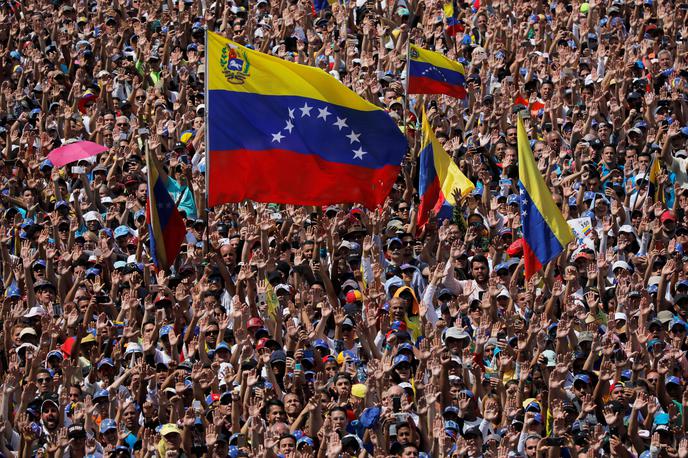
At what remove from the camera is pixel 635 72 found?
69.1 feet

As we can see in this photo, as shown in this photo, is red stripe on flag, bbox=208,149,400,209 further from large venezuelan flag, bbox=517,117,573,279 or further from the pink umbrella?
the pink umbrella

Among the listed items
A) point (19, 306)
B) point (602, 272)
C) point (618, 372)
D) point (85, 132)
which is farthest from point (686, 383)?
point (85, 132)

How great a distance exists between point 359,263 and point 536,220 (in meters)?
1.58

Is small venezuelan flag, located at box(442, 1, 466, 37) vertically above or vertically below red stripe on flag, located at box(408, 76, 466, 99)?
above

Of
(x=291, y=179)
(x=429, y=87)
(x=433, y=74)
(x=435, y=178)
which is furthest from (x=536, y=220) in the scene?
(x=433, y=74)

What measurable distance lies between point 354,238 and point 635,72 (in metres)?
5.05

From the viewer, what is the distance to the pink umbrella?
63.0 feet

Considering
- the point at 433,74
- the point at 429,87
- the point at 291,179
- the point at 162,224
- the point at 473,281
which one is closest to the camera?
the point at 291,179

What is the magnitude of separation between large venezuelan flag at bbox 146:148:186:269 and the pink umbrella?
6.29ft

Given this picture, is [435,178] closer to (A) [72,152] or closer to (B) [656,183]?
(B) [656,183]

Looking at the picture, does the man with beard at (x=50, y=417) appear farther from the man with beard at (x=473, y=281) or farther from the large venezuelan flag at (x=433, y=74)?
the large venezuelan flag at (x=433, y=74)

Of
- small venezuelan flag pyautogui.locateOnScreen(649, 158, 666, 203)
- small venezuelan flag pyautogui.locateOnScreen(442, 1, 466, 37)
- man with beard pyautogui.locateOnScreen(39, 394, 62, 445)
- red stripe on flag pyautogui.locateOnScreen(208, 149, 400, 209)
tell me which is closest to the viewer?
man with beard pyautogui.locateOnScreen(39, 394, 62, 445)

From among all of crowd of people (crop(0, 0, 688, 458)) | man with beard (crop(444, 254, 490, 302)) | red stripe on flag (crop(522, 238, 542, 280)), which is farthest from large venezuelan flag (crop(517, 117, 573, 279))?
man with beard (crop(444, 254, 490, 302))

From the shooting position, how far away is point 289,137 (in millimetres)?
16672
